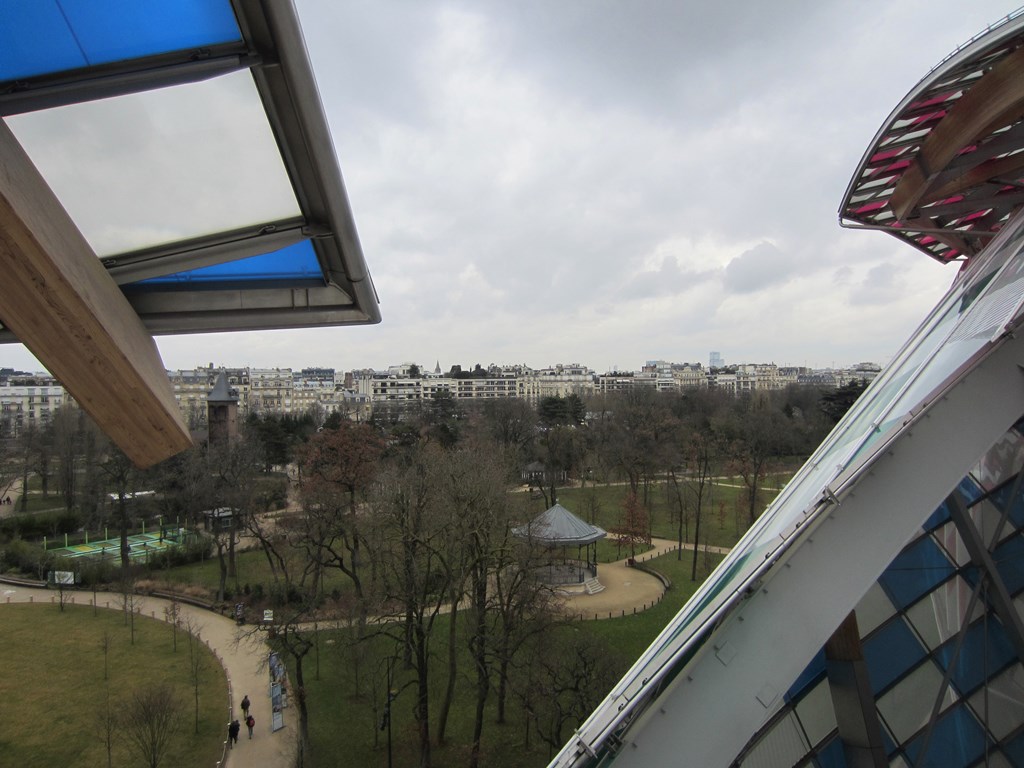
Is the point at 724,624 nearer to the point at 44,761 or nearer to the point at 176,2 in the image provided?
the point at 176,2

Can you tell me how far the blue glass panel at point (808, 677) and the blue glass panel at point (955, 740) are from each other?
775 mm

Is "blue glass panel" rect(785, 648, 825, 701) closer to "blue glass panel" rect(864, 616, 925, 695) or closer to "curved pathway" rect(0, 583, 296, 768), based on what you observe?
"blue glass panel" rect(864, 616, 925, 695)

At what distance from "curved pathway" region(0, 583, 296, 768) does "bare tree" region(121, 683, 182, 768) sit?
1.22 meters

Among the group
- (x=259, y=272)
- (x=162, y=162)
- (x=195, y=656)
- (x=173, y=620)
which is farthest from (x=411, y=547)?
(x=162, y=162)

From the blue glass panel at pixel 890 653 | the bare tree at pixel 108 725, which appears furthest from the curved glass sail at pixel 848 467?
the bare tree at pixel 108 725

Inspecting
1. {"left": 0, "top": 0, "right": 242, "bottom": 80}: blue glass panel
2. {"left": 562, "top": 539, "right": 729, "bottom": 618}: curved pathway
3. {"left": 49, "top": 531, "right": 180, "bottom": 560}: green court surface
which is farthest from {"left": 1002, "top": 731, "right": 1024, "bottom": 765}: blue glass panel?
Result: {"left": 49, "top": 531, "right": 180, "bottom": 560}: green court surface

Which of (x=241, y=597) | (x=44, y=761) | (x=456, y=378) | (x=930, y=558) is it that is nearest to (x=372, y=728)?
(x=44, y=761)

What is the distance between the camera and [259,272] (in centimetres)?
314

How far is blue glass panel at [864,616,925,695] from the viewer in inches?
162

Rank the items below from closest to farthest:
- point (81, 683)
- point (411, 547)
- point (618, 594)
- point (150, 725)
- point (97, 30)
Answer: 1. point (97, 30)
2. point (150, 725)
3. point (411, 547)
4. point (81, 683)
5. point (618, 594)

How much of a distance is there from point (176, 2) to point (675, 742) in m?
3.52

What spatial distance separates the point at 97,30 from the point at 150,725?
498 inches

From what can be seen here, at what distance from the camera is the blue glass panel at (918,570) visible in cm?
442

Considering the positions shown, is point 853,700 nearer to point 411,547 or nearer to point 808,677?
point 808,677
